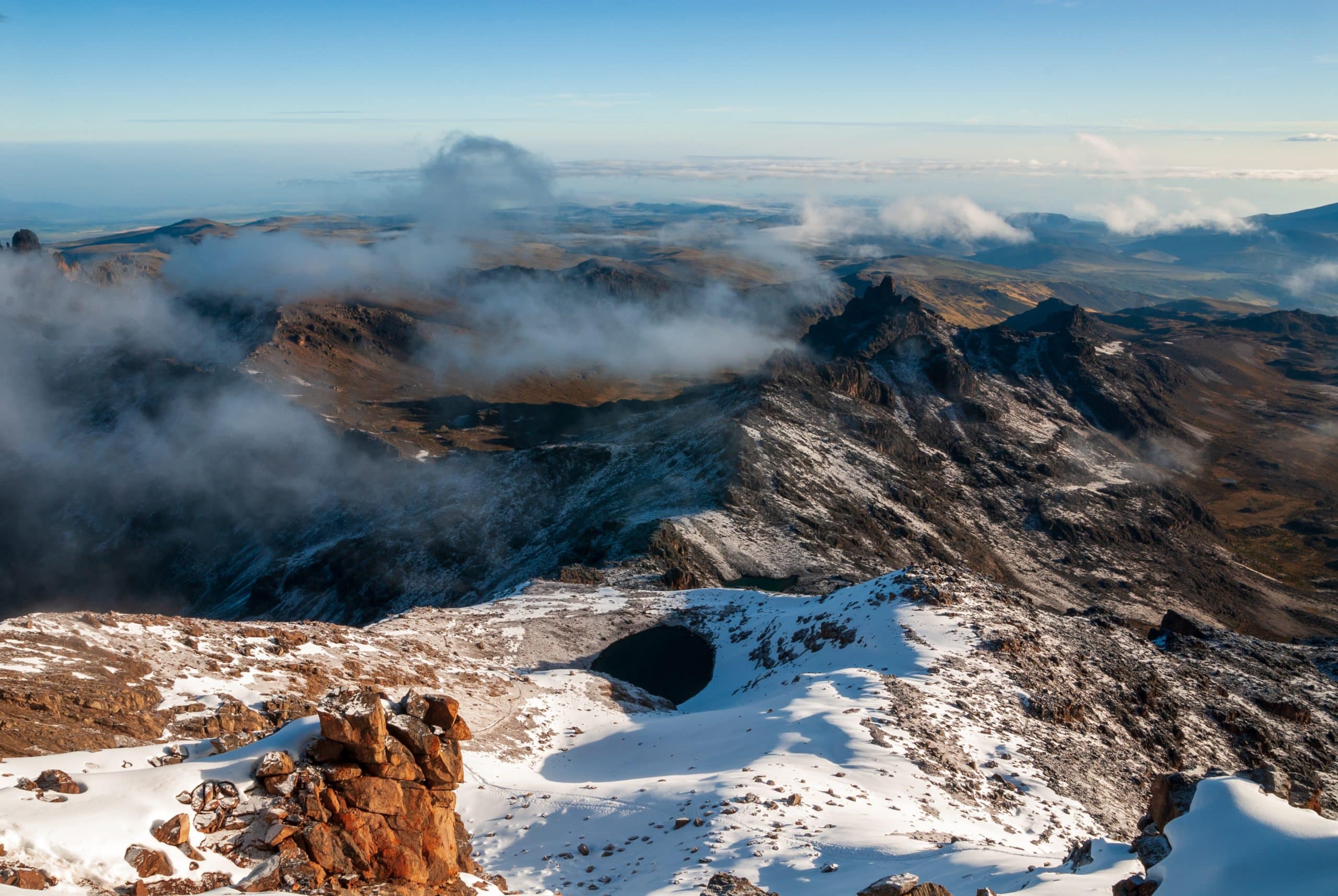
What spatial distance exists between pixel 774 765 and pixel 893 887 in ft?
35.4

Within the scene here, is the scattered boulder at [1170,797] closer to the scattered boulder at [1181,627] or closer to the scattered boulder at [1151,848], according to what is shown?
the scattered boulder at [1151,848]

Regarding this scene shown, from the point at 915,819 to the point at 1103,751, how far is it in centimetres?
1481

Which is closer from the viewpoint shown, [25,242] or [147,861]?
[147,861]

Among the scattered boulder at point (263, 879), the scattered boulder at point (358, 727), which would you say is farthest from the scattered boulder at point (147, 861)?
the scattered boulder at point (358, 727)

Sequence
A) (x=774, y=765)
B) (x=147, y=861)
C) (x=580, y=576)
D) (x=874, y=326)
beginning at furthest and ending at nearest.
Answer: (x=874, y=326) → (x=580, y=576) → (x=774, y=765) → (x=147, y=861)

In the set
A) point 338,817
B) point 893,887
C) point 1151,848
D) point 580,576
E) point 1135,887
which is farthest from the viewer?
point 580,576

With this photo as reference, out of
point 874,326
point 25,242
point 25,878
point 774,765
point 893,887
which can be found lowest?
→ point 774,765

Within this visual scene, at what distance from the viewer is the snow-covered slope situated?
628 inches

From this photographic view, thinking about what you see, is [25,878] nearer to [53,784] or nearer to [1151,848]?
[53,784]

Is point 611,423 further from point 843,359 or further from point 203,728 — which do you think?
point 203,728

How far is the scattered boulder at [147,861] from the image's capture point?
14570 millimetres

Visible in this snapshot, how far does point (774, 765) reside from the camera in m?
27.3

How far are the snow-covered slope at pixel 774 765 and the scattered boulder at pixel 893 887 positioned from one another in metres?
2.43

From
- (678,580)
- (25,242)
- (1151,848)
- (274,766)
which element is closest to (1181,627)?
(678,580)
